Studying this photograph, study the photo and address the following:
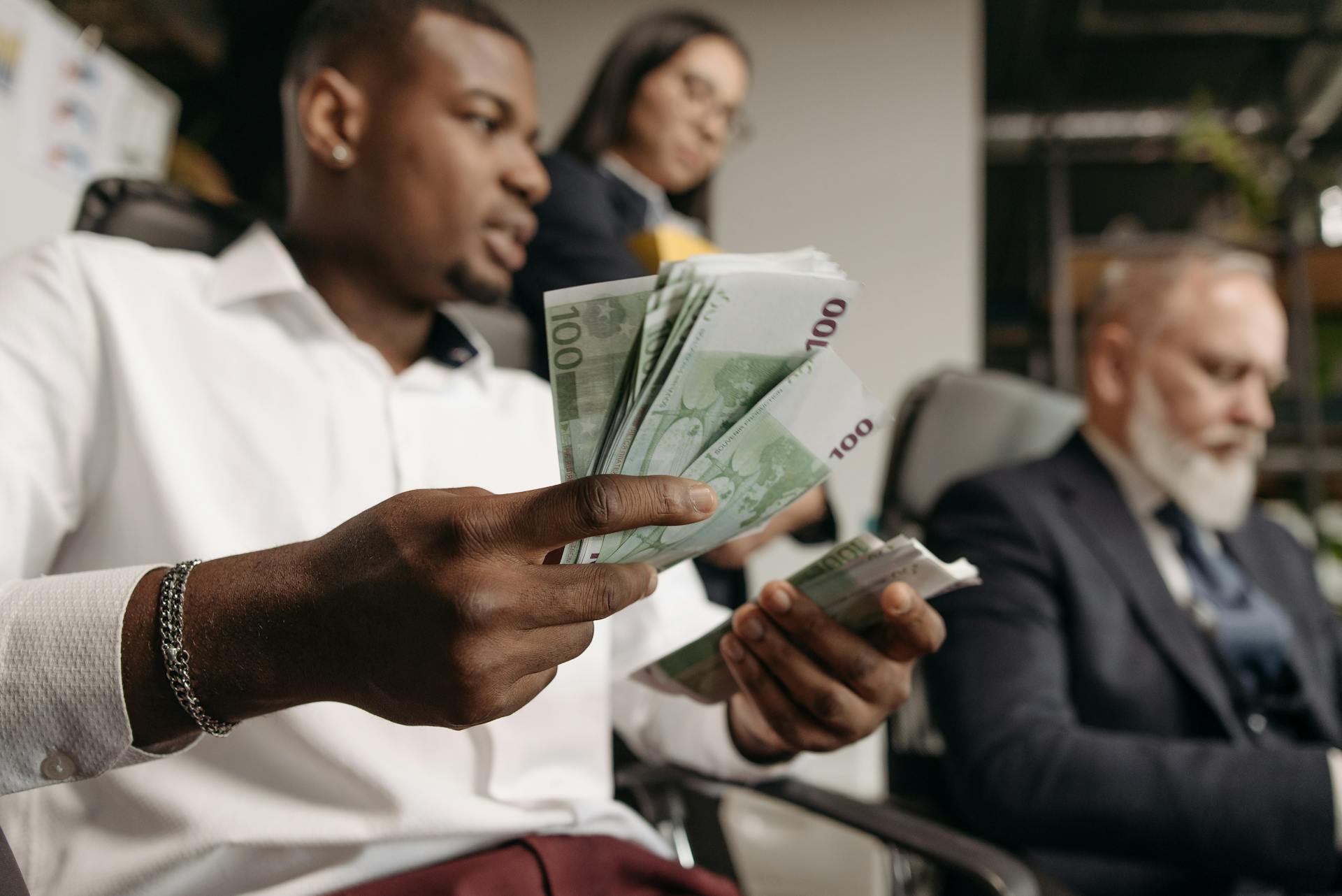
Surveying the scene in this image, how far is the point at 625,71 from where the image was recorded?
1.64 m

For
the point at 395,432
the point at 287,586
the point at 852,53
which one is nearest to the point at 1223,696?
the point at 395,432

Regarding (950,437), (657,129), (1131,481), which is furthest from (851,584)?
(657,129)

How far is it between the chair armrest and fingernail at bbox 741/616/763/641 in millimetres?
305

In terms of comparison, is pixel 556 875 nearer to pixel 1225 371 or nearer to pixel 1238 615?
pixel 1238 615

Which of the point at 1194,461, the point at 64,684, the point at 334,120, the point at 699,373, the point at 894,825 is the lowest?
the point at 894,825

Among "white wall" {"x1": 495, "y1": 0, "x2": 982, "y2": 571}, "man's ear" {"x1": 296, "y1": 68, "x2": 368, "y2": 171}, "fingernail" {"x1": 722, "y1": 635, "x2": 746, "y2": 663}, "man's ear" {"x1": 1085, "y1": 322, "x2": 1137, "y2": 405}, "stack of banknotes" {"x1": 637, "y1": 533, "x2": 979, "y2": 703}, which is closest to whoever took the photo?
"stack of banknotes" {"x1": 637, "y1": 533, "x2": 979, "y2": 703}

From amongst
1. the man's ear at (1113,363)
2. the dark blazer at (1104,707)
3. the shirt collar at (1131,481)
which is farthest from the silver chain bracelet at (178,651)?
the man's ear at (1113,363)

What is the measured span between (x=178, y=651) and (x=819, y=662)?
43 cm

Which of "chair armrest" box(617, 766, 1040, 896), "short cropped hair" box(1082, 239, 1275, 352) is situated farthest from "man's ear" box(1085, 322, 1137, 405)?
"chair armrest" box(617, 766, 1040, 896)

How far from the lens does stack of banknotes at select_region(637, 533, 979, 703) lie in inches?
24.0

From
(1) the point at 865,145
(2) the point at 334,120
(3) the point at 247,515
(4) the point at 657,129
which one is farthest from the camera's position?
(1) the point at 865,145

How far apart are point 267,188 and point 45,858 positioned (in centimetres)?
294

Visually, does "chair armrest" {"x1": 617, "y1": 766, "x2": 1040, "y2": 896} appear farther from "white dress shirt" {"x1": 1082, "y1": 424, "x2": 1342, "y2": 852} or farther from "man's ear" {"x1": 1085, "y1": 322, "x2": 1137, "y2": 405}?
"man's ear" {"x1": 1085, "y1": 322, "x2": 1137, "y2": 405}

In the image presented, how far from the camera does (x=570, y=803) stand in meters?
0.79
